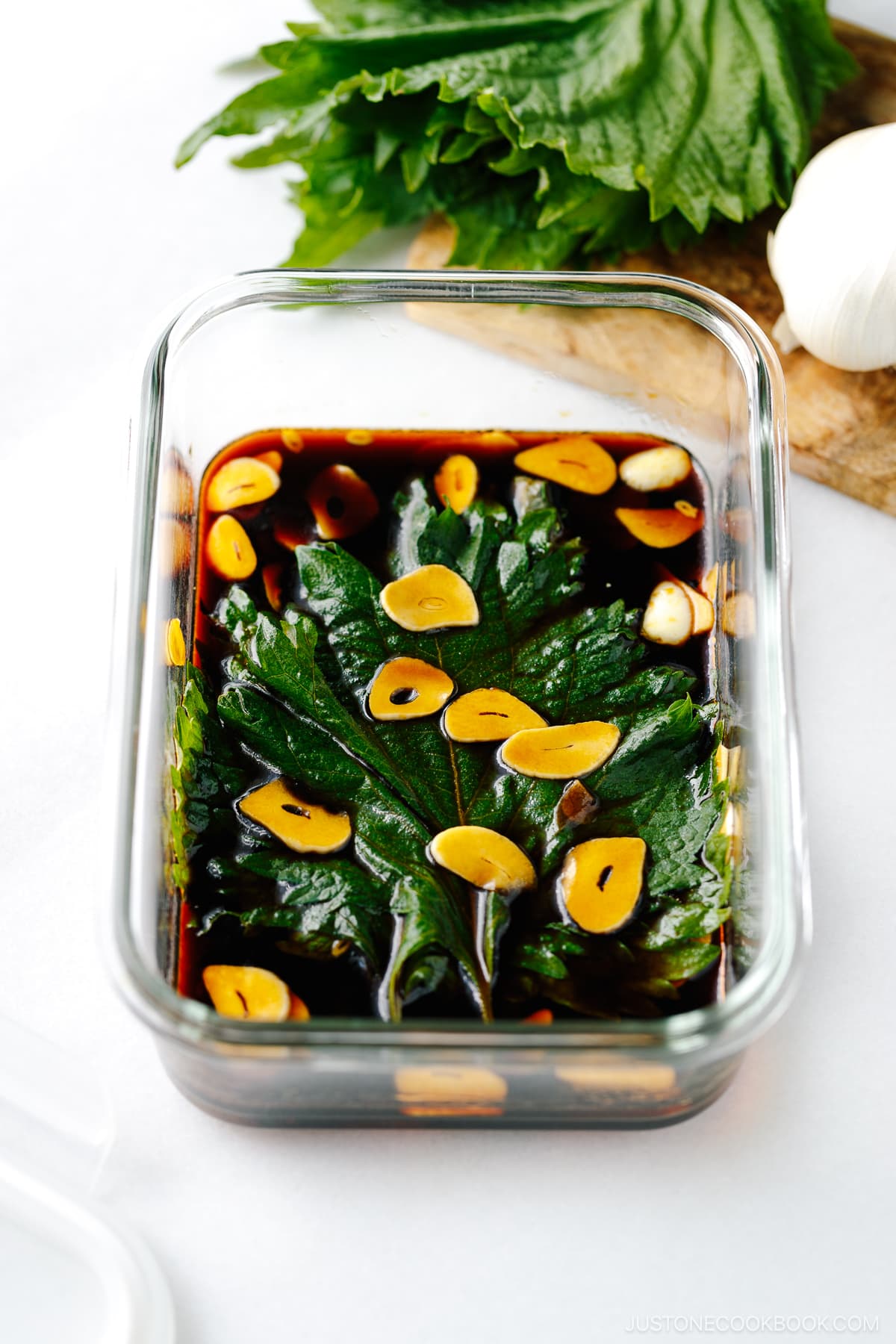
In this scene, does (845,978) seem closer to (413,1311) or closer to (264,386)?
(413,1311)

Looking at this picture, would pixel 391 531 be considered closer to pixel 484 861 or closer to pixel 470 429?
pixel 470 429

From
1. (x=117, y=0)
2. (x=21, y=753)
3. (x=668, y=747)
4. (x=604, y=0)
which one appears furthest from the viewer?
(x=117, y=0)

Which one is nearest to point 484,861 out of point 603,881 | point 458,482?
point 603,881

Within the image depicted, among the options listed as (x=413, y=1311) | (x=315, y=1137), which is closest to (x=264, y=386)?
(x=315, y=1137)

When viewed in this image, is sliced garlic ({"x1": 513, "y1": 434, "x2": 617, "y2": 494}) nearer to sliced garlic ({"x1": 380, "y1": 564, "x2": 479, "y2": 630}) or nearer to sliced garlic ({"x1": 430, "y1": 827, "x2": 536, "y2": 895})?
sliced garlic ({"x1": 380, "y1": 564, "x2": 479, "y2": 630})

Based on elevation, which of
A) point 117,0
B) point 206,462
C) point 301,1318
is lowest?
point 301,1318

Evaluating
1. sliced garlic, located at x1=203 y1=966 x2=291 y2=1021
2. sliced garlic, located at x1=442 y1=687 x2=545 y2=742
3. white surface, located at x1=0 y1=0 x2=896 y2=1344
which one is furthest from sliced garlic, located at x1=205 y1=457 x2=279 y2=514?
sliced garlic, located at x1=203 y1=966 x2=291 y2=1021

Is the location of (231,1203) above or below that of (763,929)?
below
